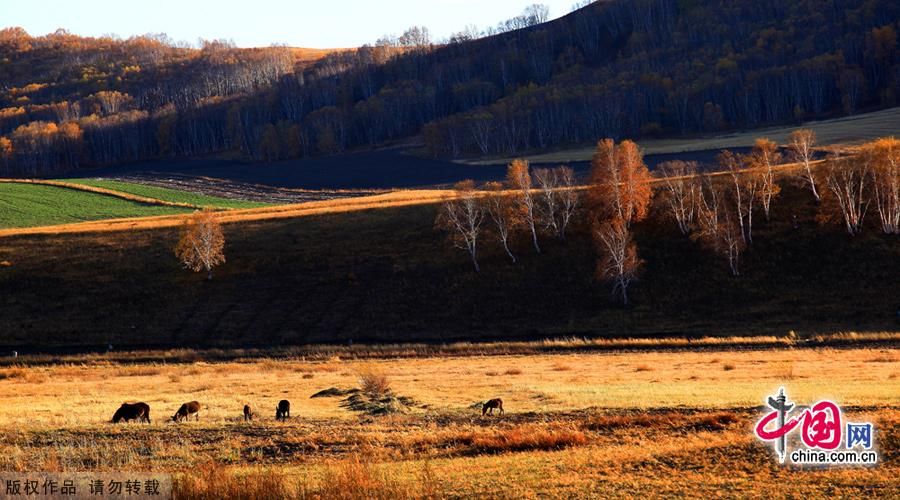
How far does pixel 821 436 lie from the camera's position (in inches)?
712

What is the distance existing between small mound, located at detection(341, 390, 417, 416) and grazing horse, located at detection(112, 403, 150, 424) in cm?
735

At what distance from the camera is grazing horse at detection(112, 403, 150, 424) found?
89.7ft

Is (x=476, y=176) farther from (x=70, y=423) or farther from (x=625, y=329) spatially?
(x=70, y=423)

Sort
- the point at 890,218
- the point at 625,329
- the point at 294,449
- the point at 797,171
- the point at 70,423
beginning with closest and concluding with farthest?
the point at 294,449 → the point at 70,423 → the point at 625,329 → the point at 890,218 → the point at 797,171

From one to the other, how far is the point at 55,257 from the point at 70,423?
64.2 m

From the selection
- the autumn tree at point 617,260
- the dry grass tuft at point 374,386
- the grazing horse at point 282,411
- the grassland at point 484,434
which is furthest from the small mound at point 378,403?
the autumn tree at point 617,260

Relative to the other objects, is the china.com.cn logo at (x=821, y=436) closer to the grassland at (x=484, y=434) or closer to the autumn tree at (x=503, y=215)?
the grassland at (x=484, y=434)

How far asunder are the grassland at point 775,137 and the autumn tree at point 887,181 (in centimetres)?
4903

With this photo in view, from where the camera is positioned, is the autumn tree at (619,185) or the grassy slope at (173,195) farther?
the grassy slope at (173,195)

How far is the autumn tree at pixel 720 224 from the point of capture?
228 feet

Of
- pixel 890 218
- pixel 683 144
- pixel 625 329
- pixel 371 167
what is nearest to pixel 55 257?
pixel 625 329

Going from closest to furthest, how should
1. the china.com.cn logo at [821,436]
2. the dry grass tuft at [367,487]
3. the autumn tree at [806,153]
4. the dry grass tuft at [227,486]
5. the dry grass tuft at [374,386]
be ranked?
the dry grass tuft at [367,487] < the dry grass tuft at [227,486] < the china.com.cn logo at [821,436] < the dry grass tuft at [374,386] < the autumn tree at [806,153]

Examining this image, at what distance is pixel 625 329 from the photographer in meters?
62.4

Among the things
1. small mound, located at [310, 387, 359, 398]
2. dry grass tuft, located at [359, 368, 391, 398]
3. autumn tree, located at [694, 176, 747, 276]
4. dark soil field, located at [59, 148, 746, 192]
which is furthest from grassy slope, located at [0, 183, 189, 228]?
dry grass tuft, located at [359, 368, 391, 398]
